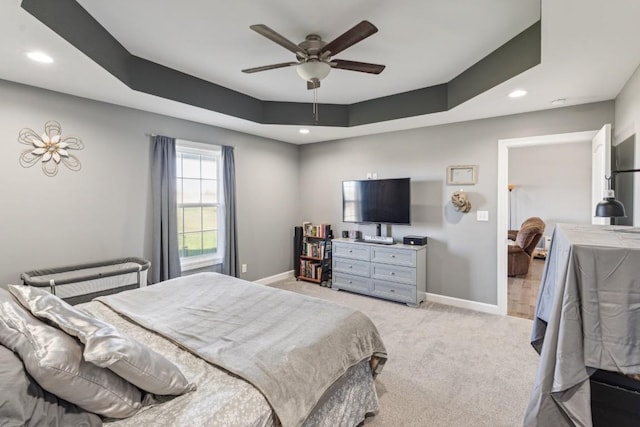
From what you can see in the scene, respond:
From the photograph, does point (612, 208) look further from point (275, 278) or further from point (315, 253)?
point (275, 278)

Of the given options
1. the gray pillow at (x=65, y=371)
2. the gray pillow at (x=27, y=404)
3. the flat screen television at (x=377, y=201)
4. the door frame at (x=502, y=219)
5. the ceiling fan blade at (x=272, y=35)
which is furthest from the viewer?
the flat screen television at (x=377, y=201)

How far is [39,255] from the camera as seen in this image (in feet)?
9.20

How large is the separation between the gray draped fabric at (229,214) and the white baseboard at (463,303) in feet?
9.26

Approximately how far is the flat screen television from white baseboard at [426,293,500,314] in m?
1.12

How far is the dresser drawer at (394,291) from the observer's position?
396 centimetres

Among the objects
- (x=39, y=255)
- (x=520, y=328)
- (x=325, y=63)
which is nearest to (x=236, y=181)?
(x=39, y=255)

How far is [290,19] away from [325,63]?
38 cm

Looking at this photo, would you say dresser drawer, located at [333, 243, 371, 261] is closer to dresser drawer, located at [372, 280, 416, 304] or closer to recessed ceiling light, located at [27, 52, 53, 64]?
dresser drawer, located at [372, 280, 416, 304]

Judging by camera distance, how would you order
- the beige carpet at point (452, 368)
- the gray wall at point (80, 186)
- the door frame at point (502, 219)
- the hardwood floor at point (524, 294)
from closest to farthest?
the beige carpet at point (452, 368) → the gray wall at point (80, 186) → the door frame at point (502, 219) → the hardwood floor at point (524, 294)

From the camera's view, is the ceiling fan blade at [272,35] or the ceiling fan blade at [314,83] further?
the ceiling fan blade at [314,83]

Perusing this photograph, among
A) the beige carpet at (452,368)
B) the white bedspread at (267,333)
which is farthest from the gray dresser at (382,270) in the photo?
the white bedspread at (267,333)

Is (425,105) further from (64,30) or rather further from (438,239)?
(64,30)

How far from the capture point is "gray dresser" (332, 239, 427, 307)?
396cm

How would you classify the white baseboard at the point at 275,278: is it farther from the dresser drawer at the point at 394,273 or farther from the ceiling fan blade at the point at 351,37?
the ceiling fan blade at the point at 351,37
